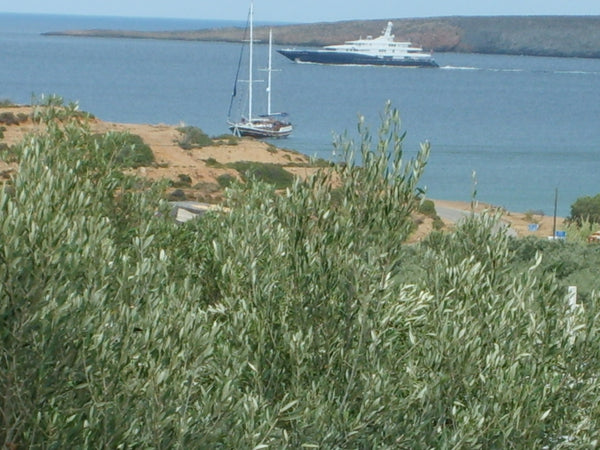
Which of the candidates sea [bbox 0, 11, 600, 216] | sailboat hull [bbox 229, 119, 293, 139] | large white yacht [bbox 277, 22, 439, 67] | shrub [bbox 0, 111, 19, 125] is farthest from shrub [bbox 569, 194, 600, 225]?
large white yacht [bbox 277, 22, 439, 67]

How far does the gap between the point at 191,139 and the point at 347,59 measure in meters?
107

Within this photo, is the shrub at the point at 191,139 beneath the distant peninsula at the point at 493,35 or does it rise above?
above

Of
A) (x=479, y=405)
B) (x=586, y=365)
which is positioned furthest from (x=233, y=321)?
(x=586, y=365)

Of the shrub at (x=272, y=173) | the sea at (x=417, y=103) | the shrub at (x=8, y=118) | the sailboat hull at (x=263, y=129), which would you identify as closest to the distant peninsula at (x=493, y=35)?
the sea at (x=417, y=103)

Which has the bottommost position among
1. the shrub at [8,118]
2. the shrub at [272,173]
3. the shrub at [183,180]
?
the shrub at [272,173]

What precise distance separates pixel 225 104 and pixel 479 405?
89.6 meters

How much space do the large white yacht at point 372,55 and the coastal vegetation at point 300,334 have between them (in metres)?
142

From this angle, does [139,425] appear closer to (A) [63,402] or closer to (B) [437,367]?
(A) [63,402]

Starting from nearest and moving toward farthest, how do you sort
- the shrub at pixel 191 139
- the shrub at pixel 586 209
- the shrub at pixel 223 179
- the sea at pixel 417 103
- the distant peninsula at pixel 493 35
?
the shrub at pixel 223 179
the shrub at pixel 586 209
the shrub at pixel 191 139
the sea at pixel 417 103
the distant peninsula at pixel 493 35

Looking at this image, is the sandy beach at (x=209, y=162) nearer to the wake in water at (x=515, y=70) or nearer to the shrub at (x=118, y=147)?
the shrub at (x=118, y=147)

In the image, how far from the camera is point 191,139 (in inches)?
1718

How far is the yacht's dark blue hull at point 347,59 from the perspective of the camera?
146 meters

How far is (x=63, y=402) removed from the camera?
14.6 ft

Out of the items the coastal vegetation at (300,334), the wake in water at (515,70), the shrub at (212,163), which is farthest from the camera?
the wake in water at (515,70)
